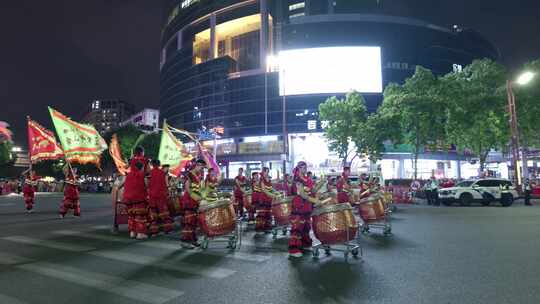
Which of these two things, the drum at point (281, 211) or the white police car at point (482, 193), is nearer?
the drum at point (281, 211)

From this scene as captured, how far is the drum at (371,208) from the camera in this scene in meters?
10.6

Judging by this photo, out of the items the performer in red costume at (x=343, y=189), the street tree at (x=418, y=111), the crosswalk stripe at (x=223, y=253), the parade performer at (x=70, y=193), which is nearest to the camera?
the crosswalk stripe at (x=223, y=253)

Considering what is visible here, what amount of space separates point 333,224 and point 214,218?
261cm

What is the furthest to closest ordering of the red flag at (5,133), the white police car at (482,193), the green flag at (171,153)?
the red flag at (5,133), the white police car at (482,193), the green flag at (171,153)

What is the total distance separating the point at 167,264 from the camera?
7.01 metres

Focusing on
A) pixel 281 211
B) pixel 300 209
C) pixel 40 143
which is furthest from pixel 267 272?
pixel 40 143

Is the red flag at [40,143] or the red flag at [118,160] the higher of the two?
the red flag at [40,143]

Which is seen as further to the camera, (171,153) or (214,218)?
(171,153)

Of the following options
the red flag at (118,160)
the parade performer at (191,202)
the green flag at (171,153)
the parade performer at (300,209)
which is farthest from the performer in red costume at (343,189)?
the red flag at (118,160)

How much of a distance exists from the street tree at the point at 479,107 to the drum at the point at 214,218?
29.4m

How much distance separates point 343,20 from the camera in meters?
Result: 68.2

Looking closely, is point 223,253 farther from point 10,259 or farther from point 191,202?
point 10,259

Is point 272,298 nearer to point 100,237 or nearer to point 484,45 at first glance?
point 100,237

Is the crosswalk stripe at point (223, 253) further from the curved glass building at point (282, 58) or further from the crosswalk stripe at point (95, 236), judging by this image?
the curved glass building at point (282, 58)
